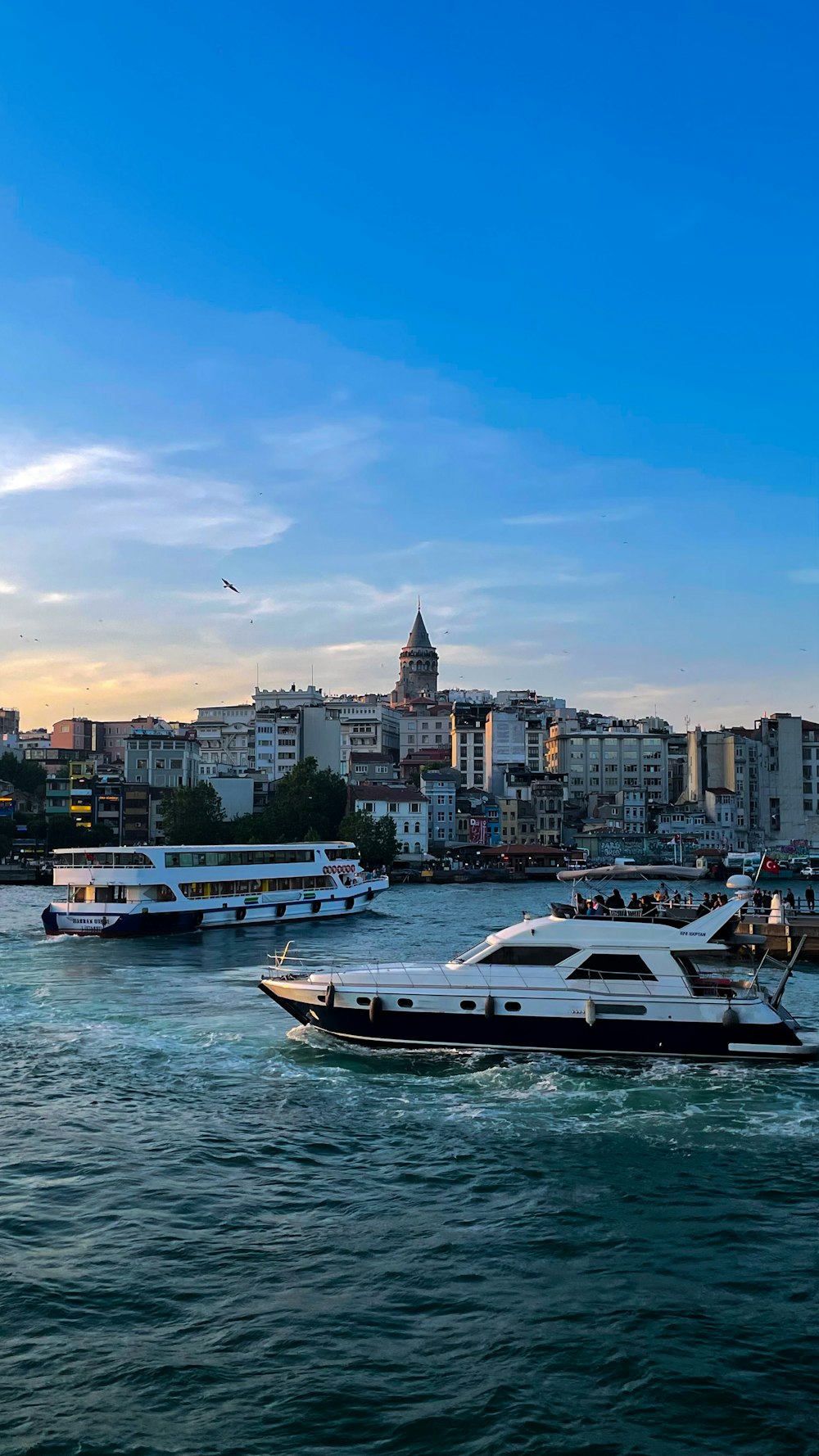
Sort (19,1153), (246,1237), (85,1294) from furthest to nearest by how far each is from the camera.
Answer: (19,1153), (246,1237), (85,1294)

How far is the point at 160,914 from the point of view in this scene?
5172 centimetres

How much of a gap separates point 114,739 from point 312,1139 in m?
167

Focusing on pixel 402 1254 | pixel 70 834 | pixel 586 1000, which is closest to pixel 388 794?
pixel 70 834

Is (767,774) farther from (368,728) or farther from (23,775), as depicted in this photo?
(23,775)

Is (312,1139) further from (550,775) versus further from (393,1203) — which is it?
(550,775)

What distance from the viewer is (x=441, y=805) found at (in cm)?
13038

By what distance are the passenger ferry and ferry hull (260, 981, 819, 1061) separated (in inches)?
1173

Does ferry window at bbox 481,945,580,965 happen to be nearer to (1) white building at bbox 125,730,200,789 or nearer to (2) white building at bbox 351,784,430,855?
(2) white building at bbox 351,784,430,855

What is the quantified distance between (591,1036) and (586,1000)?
0.71 m

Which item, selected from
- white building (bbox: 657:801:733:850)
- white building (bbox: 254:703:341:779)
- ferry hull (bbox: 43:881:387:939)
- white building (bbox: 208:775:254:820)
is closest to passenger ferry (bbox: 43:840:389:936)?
ferry hull (bbox: 43:881:387:939)

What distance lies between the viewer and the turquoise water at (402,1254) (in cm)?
1034

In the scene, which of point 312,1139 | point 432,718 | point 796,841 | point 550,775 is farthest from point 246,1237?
point 432,718

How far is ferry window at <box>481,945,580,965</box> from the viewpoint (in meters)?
23.7

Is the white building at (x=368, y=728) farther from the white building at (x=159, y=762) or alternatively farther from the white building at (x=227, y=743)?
the white building at (x=159, y=762)
